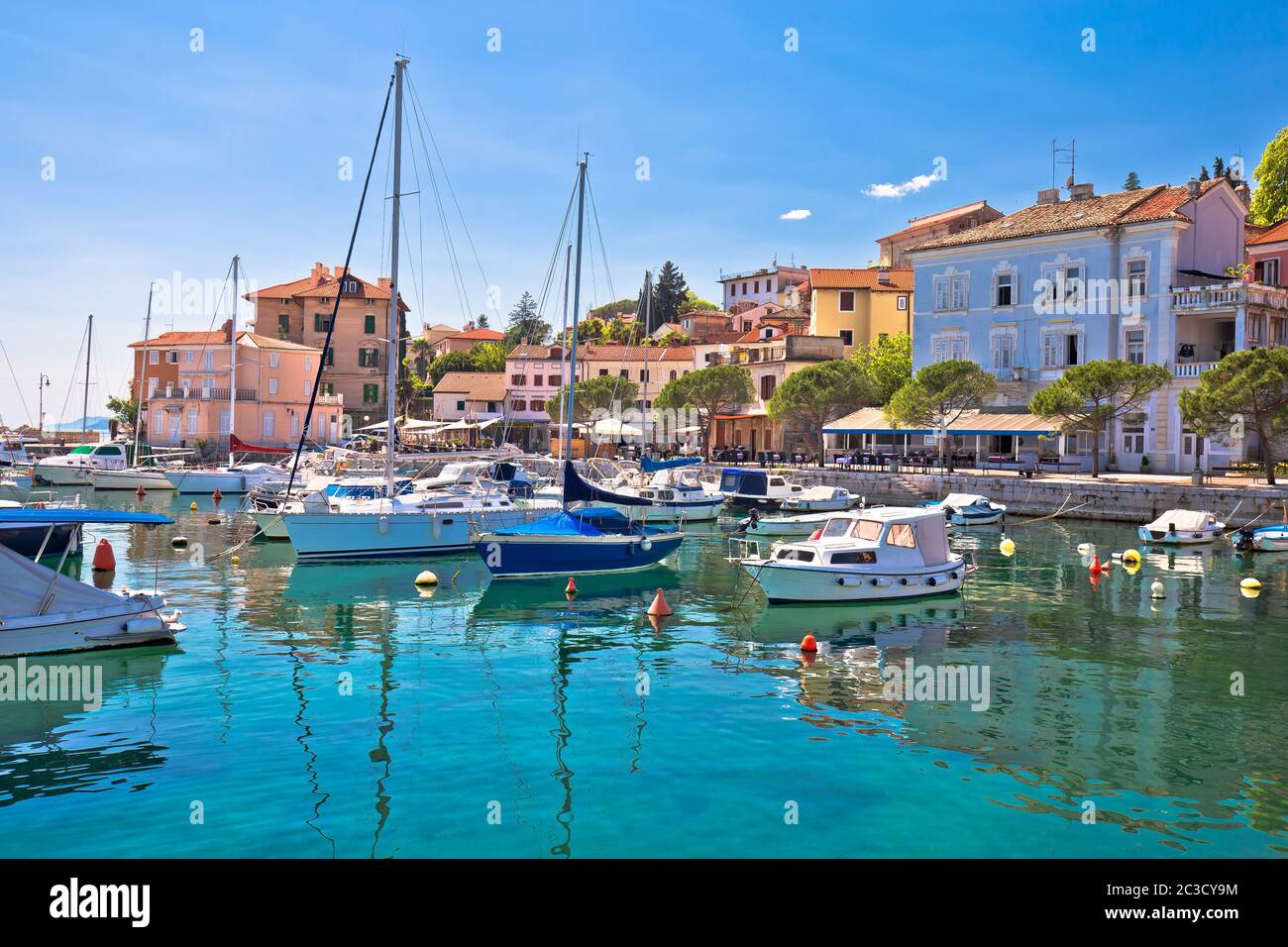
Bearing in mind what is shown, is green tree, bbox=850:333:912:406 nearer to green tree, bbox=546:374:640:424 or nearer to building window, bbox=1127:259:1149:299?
building window, bbox=1127:259:1149:299

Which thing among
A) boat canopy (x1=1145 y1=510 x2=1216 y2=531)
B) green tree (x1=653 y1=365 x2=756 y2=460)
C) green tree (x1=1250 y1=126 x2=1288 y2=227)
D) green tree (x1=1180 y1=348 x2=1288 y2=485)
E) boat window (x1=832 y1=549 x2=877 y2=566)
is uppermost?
green tree (x1=1250 y1=126 x2=1288 y2=227)

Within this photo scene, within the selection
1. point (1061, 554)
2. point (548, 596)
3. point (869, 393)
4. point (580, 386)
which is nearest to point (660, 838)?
point (548, 596)

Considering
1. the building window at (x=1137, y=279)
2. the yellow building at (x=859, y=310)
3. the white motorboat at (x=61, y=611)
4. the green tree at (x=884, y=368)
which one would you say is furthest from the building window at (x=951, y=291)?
the white motorboat at (x=61, y=611)

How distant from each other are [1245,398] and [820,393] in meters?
26.3

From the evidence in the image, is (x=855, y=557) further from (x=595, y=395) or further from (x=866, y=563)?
(x=595, y=395)

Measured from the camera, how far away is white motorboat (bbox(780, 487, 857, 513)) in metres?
46.2

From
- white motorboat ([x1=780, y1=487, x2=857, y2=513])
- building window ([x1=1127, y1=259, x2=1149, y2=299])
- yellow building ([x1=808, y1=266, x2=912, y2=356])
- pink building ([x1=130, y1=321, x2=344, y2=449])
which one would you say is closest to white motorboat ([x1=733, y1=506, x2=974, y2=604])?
white motorboat ([x1=780, y1=487, x2=857, y2=513])

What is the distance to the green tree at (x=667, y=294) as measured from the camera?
124m

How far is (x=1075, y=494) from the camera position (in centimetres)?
4522

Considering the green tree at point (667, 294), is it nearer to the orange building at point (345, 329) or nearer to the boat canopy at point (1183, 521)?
the orange building at point (345, 329)

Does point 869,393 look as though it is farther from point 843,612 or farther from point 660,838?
point 660,838

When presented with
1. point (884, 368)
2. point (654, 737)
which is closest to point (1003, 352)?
point (884, 368)

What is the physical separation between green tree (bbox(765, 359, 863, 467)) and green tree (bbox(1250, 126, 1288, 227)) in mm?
25411

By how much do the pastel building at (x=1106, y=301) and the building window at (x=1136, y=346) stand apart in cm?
6
